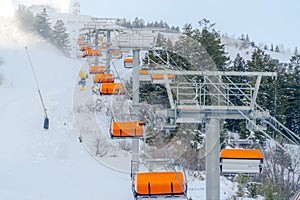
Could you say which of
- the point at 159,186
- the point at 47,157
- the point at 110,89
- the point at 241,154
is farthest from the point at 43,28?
the point at 241,154

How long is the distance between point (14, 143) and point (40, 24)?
25.7 m

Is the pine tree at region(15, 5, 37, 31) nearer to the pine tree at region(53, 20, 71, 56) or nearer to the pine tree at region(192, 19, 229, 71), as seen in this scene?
the pine tree at region(53, 20, 71, 56)

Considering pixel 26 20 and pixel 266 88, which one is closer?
pixel 266 88

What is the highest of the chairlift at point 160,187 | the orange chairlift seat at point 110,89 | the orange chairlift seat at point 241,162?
the orange chairlift seat at point 110,89

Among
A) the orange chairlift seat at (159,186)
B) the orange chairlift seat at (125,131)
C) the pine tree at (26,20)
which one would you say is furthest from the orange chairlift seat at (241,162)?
the pine tree at (26,20)

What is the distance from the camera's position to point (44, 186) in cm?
974

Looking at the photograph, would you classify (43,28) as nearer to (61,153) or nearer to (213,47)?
(213,47)

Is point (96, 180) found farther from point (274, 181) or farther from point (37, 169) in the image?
point (274, 181)

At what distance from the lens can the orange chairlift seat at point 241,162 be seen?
4.75 metres

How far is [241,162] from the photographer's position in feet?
15.6

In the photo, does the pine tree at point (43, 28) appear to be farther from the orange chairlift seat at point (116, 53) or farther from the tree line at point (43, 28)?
the orange chairlift seat at point (116, 53)

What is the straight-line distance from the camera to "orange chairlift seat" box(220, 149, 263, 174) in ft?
15.6

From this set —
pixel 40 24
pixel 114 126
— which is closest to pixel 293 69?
pixel 114 126

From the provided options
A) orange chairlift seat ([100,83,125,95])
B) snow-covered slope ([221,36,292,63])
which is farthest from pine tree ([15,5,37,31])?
orange chairlift seat ([100,83,125,95])
